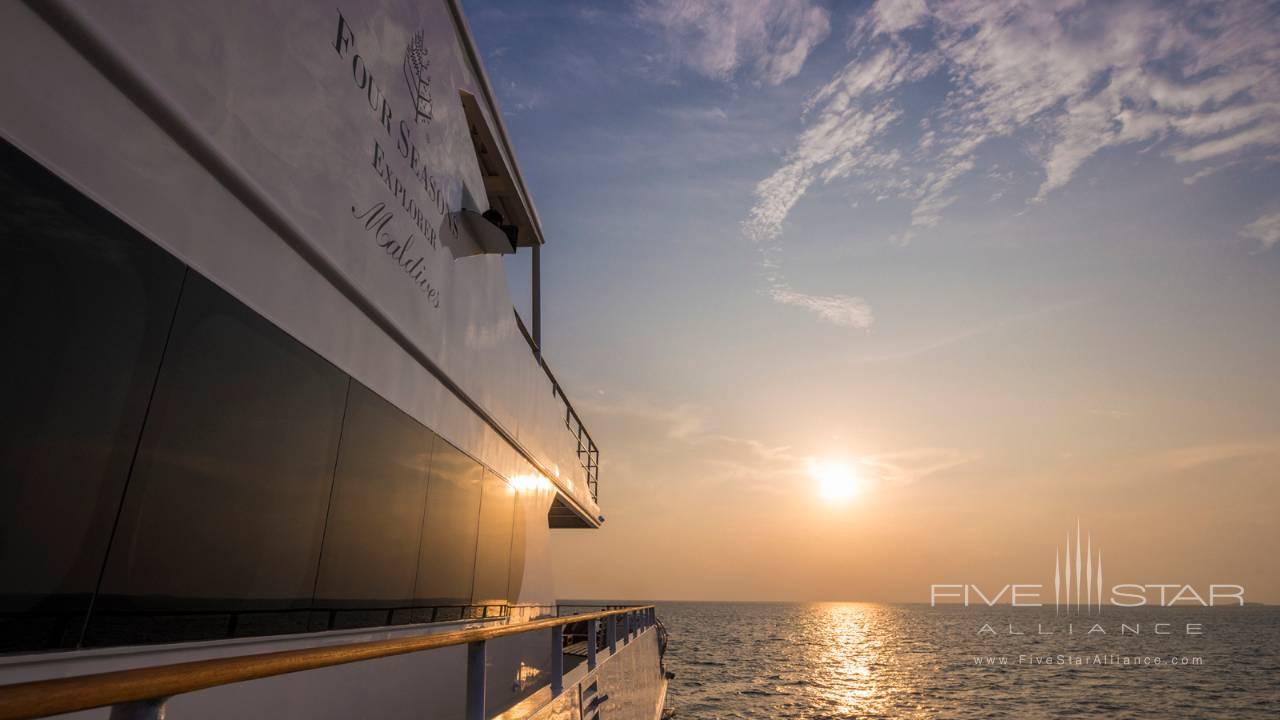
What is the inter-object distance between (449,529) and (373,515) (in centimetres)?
151

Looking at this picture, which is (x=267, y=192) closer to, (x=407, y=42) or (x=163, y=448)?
(x=163, y=448)

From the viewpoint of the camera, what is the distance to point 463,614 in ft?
22.0

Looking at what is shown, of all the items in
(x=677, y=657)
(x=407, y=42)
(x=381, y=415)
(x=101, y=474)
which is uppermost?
(x=407, y=42)

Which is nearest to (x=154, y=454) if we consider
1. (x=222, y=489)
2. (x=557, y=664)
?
(x=222, y=489)

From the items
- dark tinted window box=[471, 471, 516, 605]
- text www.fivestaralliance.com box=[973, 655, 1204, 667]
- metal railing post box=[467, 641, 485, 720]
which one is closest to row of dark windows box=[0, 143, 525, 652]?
metal railing post box=[467, 641, 485, 720]

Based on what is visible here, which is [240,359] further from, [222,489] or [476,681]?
[476,681]

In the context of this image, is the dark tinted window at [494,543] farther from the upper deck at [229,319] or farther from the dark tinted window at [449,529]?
the upper deck at [229,319]

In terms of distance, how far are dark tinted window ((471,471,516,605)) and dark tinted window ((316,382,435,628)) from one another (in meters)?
1.80

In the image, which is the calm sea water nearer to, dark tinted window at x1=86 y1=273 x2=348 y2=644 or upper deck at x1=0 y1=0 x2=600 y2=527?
upper deck at x1=0 y1=0 x2=600 y2=527

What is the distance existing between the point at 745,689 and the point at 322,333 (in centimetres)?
3032

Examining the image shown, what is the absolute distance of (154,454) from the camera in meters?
2.86

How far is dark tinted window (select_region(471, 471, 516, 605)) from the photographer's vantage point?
730 centimetres

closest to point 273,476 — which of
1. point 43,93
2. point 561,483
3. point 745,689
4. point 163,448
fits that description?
point 163,448

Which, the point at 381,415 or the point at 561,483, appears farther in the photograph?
the point at 561,483
